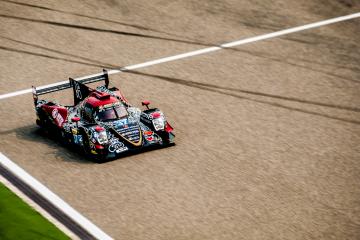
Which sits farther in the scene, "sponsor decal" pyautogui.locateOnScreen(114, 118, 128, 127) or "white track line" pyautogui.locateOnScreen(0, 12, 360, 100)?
"white track line" pyautogui.locateOnScreen(0, 12, 360, 100)

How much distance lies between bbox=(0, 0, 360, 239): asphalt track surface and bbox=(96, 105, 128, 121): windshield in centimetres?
129

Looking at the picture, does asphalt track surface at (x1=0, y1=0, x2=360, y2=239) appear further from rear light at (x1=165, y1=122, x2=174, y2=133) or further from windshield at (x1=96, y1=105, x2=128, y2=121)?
windshield at (x1=96, y1=105, x2=128, y2=121)

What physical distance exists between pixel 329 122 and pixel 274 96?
2.65m

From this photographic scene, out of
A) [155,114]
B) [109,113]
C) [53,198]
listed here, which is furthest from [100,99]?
[53,198]

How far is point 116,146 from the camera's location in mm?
19312

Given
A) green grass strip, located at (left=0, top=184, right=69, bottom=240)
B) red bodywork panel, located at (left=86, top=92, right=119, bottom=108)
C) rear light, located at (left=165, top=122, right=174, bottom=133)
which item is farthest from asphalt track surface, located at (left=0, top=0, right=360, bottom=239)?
red bodywork panel, located at (left=86, top=92, right=119, bottom=108)

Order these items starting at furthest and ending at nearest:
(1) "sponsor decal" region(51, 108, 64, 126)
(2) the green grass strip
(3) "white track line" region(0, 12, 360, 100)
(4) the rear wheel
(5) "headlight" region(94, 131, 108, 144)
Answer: (3) "white track line" region(0, 12, 360, 100) < (1) "sponsor decal" region(51, 108, 64, 126) < (4) the rear wheel < (5) "headlight" region(94, 131, 108, 144) < (2) the green grass strip

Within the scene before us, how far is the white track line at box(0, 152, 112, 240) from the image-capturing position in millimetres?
16250

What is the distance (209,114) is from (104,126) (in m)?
4.21

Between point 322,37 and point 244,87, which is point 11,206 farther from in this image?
point 322,37

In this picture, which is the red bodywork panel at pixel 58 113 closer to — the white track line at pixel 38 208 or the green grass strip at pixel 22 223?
the white track line at pixel 38 208

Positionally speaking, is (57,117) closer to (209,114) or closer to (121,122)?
(121,122)

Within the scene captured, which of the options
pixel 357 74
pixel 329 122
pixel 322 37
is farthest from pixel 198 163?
pixel 322 37

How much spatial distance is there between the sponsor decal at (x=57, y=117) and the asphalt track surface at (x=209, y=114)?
0.71 metres
